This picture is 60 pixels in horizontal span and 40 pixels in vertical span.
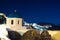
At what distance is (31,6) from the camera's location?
10.4 feet

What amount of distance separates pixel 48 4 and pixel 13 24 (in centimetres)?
66

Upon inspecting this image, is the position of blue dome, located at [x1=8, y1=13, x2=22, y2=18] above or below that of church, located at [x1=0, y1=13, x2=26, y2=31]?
above

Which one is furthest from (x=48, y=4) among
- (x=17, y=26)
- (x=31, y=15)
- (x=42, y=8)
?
(x=17, y=26)

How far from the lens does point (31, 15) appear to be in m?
3.13

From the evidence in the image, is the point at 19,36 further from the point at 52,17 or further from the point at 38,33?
the point at 52,17

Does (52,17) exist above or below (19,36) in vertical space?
above

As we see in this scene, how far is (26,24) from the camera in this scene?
10.1 ft

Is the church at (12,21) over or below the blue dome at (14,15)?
below

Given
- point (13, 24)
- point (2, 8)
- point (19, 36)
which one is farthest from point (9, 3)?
point (19, 36)

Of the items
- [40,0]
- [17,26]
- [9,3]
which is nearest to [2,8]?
[9,3]

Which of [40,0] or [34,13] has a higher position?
[40,0]

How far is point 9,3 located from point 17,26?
1.31 ft

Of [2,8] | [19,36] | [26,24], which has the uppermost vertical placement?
[2,8]

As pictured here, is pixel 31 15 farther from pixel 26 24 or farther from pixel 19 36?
pixel 19 36
